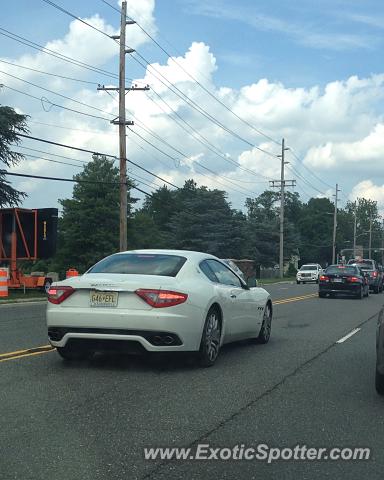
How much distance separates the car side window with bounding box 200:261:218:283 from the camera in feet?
28.1

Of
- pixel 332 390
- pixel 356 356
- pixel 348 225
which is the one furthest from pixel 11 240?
pixel 348 225

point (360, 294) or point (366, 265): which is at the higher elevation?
point (366, 265)

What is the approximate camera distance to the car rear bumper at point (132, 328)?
737 cm

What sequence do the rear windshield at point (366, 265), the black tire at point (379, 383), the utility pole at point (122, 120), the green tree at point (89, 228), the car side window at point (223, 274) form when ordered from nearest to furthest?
the black tire at point (379, 383)
the car side window at point (223, 274)
the utility pole at point (122, 120)
the rear windshield at point (366, 265)
the green tree at point (89, 228)

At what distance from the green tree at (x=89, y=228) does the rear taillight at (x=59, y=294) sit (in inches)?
2390

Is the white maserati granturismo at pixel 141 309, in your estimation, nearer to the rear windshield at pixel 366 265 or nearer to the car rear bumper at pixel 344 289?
the car rear bumper at pixel 344 289

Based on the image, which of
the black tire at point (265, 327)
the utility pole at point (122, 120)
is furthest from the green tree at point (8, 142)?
the black tire at point (265, 327)

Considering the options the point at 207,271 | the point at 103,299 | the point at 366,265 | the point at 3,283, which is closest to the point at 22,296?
the point at 3,283

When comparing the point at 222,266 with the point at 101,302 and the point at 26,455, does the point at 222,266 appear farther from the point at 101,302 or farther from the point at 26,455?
the point at 26,455

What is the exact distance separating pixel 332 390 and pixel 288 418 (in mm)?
1430

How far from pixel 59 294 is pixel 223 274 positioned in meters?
2.55

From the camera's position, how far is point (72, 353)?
327 inches
